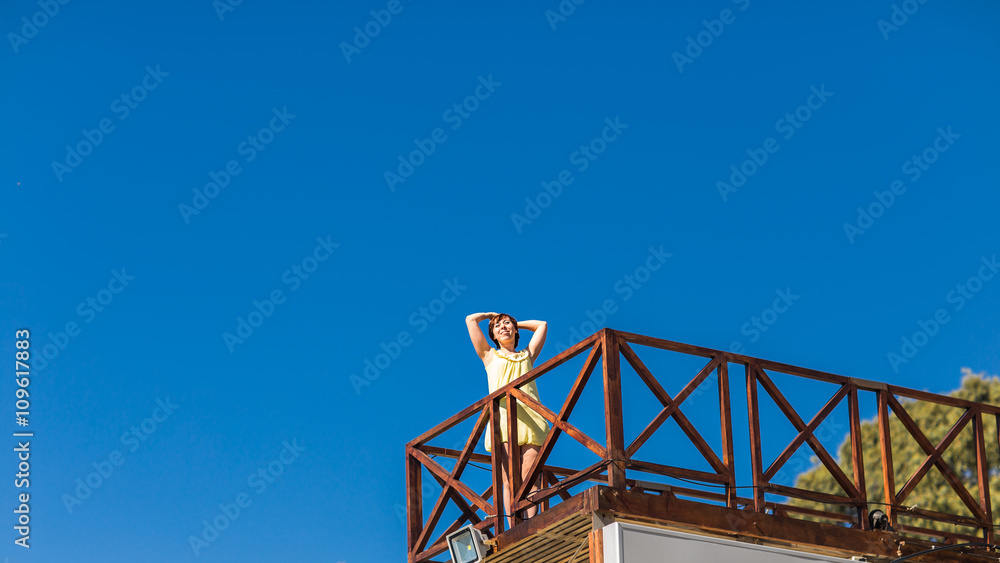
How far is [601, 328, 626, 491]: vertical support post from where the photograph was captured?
963 cm

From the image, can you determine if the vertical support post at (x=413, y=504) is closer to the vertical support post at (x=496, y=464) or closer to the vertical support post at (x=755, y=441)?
the vertical support post at (x=496, y=464)

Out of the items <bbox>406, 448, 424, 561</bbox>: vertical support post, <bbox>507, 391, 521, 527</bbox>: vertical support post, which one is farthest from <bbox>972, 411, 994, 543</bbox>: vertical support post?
<bbox>406, 448, 424, 561</bbox>: vertical support post

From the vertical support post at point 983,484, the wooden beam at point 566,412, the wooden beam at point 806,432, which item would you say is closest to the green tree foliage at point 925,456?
the vertical support post at point 983,484

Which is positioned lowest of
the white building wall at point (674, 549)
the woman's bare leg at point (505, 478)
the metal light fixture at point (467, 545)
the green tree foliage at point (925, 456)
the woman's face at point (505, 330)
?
the white building wall at point (674, 549)

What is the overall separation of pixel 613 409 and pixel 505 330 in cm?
254

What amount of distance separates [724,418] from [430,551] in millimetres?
3140

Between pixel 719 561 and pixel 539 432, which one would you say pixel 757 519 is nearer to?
pixel 719 561

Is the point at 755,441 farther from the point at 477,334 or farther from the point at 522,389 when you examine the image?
the point at 477,334

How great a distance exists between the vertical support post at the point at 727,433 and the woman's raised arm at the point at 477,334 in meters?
2.64

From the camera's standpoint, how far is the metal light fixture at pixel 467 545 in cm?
1068

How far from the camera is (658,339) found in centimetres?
1025

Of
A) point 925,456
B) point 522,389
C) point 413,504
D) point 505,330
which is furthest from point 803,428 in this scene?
point 925,456

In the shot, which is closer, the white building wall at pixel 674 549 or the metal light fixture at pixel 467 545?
the white building wall at pixel 674 549

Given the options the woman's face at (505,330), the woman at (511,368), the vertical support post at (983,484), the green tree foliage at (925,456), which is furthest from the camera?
the green tree foliage at (925,456)
